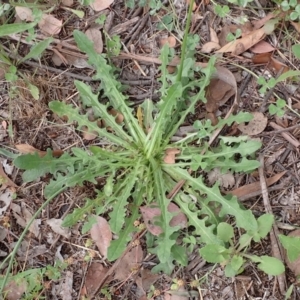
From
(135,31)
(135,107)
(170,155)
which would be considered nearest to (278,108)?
(170,155)

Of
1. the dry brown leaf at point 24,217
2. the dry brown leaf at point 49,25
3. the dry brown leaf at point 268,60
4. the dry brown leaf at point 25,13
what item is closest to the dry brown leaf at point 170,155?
the dry brown leaf at point 268,60

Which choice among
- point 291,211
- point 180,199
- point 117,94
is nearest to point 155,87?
point 117,94

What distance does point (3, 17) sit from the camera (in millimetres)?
2418

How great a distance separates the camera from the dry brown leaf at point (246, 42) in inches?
88.2

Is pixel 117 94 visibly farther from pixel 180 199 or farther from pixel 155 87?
pixel 180 199

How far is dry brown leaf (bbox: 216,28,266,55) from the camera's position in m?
2.24

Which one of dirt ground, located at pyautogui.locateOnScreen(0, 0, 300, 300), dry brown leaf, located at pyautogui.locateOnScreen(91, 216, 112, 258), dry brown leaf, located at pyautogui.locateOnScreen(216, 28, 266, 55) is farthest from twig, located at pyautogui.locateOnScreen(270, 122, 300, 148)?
dry brown leaf, located at pyautogui.locateOnScreen(91, 216, 112, 258)

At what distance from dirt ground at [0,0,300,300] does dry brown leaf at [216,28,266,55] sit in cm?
2

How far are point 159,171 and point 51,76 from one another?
663 mm

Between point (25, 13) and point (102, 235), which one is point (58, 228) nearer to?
point (102, 235)

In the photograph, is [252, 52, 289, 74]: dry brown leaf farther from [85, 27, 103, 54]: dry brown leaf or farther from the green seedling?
[85, 27, 103, 54]: dry brown leaf

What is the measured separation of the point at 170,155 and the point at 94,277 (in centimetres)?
60

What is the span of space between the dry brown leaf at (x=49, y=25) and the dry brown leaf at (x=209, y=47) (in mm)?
651

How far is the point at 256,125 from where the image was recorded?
219cm
